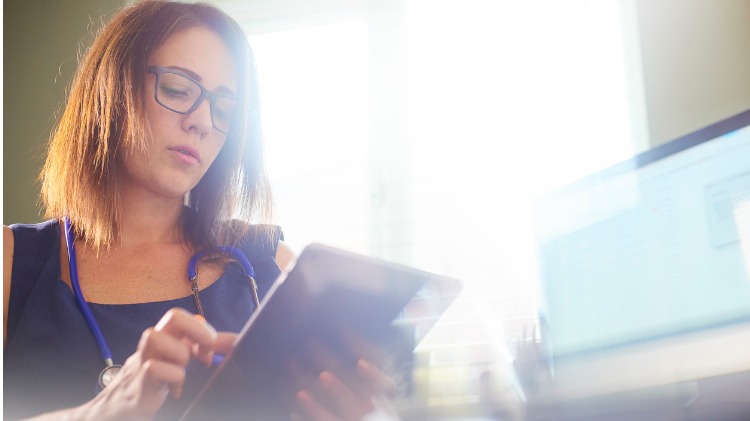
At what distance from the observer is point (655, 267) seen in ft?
3.20

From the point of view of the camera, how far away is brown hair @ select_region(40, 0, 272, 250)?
108 cm

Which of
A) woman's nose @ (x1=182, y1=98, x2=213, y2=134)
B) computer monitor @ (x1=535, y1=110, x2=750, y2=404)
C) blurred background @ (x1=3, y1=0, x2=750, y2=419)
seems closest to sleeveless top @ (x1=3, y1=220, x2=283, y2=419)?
woman's nose @ (x1=182, y1=98, x2=213, y2=134)

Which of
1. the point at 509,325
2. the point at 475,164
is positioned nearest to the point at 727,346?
the point at 509,325

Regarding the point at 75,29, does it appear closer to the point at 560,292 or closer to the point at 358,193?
the point at 358,193

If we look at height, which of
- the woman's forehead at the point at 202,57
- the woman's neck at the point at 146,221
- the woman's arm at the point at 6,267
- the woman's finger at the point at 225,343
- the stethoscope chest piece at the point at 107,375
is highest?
the woman's forehead at the point at 202,57

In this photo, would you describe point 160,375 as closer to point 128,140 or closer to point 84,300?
point 84,300

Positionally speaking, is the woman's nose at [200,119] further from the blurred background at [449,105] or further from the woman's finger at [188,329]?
the blurred background at [449,105]

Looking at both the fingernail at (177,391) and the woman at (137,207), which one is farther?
the woman at (137,207)

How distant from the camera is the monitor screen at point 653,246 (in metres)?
0.90

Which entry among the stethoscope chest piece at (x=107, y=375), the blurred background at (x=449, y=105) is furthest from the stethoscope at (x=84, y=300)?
the blurred background at (x=449, y=105)

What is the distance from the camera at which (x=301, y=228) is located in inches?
88.3

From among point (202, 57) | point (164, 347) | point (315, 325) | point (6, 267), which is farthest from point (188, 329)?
point (202, 57)

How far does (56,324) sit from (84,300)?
1.9 inches

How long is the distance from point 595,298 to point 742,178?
29 centimetres
